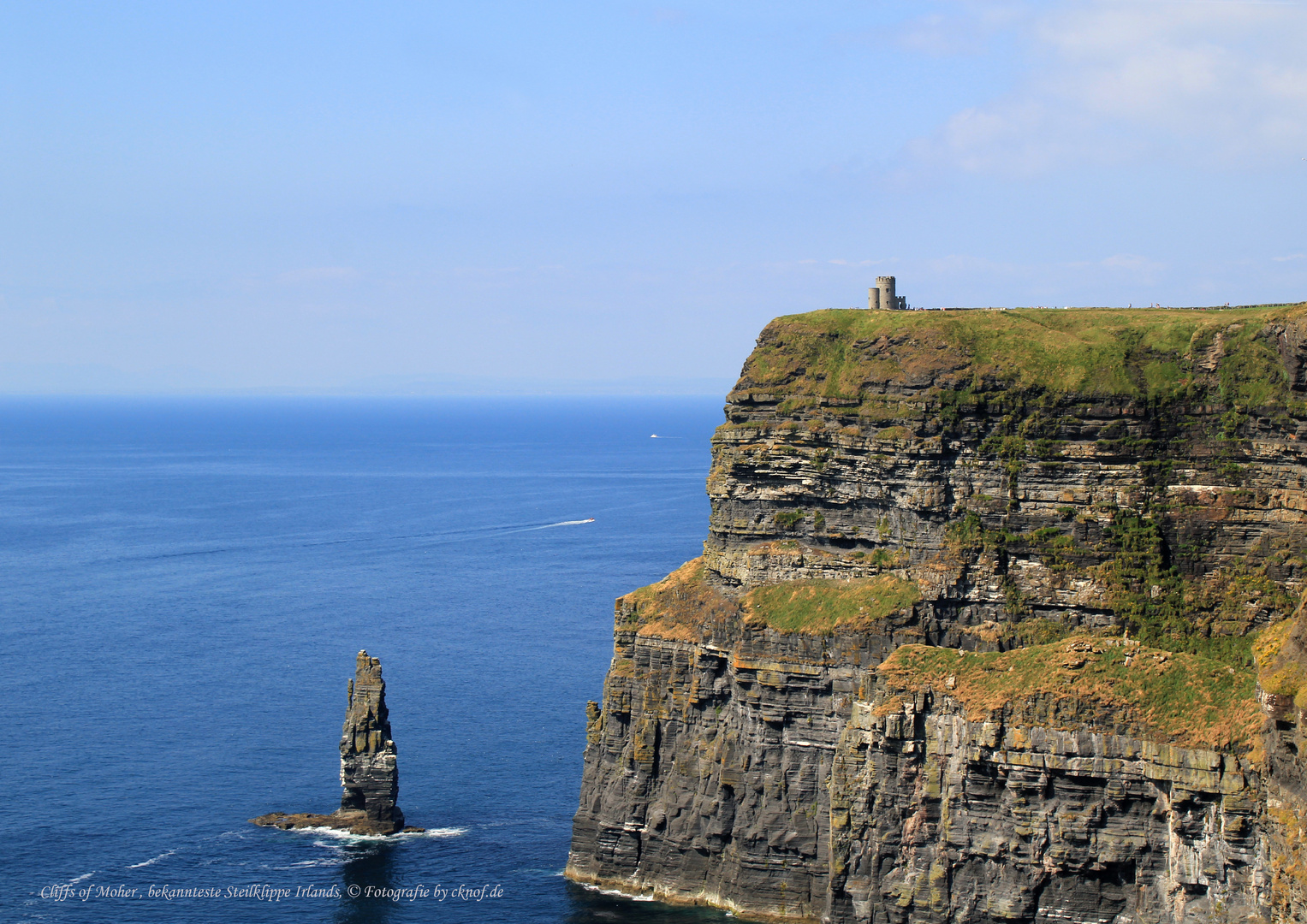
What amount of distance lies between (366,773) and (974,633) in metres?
36.3

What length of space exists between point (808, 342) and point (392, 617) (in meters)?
70.9

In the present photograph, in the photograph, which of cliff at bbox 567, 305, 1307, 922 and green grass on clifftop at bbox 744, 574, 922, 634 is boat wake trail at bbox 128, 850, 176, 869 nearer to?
cliff at bbox 567, 305, 1307, 922

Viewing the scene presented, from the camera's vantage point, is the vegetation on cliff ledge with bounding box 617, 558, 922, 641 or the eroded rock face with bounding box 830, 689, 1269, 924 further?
the vegetation on cliff ledge with bounding box 617, 558, 922, 641

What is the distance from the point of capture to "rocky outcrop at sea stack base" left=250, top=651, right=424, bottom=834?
8869 centimetres

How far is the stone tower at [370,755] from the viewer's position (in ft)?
291

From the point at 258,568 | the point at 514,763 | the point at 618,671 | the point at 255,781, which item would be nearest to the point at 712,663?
the point at 618,671

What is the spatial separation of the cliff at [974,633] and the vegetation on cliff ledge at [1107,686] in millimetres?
122

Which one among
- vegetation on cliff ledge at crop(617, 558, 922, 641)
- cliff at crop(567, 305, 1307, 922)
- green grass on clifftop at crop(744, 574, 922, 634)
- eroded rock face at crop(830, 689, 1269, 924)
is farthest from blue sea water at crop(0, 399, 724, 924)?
green grass on clifftop at crop(744, 574, 922, 634)

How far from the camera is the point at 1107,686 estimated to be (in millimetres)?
65688

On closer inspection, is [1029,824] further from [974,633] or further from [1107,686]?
[974,633]

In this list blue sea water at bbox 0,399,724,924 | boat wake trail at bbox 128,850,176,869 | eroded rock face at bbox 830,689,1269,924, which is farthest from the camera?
boat wake trail at bbox 128,850,176,869

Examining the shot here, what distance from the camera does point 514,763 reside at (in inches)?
3930

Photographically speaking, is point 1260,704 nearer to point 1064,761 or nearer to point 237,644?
point 1064,761

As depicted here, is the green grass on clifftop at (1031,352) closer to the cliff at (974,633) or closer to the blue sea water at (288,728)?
the cliff at (974,633)
